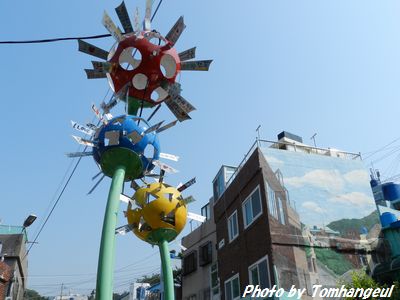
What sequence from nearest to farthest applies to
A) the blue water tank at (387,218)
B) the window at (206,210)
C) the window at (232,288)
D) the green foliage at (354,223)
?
the green foliage at (354,223) < the blue water tank at (387,218) < the window at (232,288) < the window at (206,210)

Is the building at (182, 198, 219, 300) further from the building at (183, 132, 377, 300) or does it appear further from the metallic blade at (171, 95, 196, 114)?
the metallic blade at (171, 95, 196, 114)

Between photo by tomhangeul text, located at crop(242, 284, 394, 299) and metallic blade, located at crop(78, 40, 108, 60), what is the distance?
372 inches

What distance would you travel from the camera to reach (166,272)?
9484mm

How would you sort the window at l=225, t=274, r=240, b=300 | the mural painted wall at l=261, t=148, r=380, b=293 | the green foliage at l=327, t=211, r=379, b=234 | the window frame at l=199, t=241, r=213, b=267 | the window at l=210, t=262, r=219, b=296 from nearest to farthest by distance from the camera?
the mural painted wall at l=261, t=148, r=380, b=293
the green foliage at l=327, t=211, r=379, b=234
the window at l=225, t=274, r=240, b=300
the window at l=210, t=262, r=219, b=296
the window frame at l=199, t=241, r=213, b=267

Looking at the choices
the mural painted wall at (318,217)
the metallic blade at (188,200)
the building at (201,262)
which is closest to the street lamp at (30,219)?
the building at (201,262)

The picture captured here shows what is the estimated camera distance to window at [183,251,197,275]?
88.2ft

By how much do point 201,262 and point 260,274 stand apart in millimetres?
9932

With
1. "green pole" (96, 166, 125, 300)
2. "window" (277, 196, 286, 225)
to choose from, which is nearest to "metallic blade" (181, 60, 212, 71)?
"green pole" (96, 166, 125, 300)

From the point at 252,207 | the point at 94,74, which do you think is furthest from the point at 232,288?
the point at 94,74

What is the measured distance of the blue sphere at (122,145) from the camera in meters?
8.42

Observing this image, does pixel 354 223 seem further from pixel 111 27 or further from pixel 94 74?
pixel 111 27

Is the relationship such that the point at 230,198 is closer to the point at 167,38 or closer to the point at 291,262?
the point at 291,262

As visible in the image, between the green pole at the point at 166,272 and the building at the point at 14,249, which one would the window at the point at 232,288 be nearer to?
the green pole at the point at 166,272

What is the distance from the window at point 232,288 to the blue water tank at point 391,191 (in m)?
10.2
